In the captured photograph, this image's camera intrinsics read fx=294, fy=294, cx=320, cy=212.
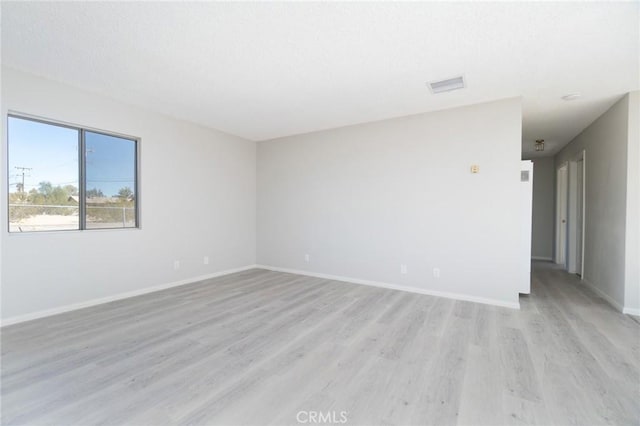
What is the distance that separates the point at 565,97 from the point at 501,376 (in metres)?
3.35

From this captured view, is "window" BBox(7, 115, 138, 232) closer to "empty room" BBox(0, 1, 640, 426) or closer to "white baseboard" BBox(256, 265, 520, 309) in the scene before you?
"empty room" BBox(0, 1, 640, 426)

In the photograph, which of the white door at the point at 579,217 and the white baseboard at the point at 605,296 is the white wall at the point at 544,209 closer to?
the white door at the point at 579,217

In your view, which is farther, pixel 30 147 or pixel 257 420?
pixel 30 147

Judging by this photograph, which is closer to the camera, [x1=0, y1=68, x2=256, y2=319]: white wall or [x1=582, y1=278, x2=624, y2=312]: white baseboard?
[x1=0, y1=68, x2=256, y2=319]: white wall

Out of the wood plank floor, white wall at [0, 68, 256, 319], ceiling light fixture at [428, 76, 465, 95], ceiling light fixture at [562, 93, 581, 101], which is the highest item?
ceiling light fixture at [428, 76, 465, 95]

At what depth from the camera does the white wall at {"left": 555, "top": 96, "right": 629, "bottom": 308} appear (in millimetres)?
3477

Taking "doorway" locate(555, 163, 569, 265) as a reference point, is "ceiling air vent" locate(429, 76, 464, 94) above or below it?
above

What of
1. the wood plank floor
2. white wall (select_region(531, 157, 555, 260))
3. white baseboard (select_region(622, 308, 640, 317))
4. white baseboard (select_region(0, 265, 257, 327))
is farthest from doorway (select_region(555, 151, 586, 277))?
white baseboard (select_region(0, 265, 257, 327))

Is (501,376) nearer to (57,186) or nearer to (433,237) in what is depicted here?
(433,237)

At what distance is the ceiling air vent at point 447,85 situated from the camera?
3115 mm

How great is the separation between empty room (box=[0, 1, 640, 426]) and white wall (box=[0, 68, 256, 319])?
3 cm

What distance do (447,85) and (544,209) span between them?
5943mm

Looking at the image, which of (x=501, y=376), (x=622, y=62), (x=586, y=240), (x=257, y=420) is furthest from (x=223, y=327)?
(x=586, y=240)

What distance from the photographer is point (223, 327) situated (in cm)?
290
